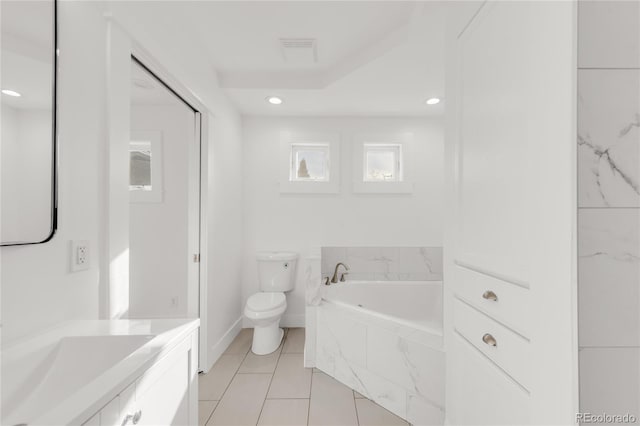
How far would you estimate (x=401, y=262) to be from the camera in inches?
121

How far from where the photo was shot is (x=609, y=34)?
825 millimetres

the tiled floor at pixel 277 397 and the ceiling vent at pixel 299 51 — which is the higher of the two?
the ceiling vent at pixel 299 51

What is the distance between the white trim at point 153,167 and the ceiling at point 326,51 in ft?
2.85

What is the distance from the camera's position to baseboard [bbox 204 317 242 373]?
2328mm

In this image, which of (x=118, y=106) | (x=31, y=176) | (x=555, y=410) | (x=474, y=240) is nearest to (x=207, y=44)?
(x=118, y=106)

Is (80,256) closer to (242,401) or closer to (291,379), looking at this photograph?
(242,401)

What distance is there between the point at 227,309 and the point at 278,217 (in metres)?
1.06

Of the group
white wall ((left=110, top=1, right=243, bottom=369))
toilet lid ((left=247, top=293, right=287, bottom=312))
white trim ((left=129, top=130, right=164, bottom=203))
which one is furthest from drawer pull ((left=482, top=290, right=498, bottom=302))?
white trim ((left=129, top=130, right=164, bottom=203))

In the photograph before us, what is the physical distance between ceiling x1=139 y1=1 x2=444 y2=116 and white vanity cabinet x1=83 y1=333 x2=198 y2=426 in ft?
5.96

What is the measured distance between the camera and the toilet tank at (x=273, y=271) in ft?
9.68

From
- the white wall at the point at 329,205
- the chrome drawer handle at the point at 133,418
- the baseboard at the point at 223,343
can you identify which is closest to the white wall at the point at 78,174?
the chrome drawer handle at the point at 133,418

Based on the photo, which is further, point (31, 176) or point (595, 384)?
point (31, 176)

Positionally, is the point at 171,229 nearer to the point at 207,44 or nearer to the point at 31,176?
the point at 207,44

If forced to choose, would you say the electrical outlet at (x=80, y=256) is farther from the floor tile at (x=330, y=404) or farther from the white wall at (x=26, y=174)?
the floor tile at (x=330, y=404)
